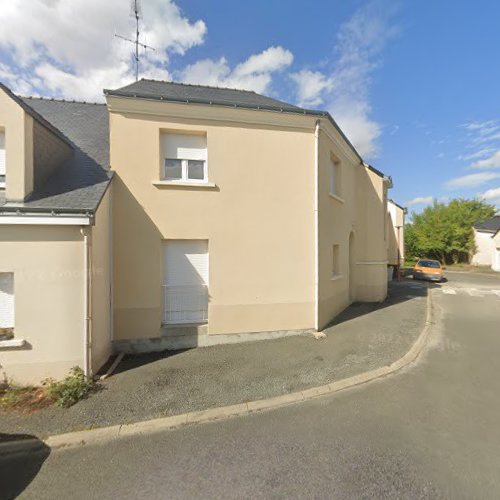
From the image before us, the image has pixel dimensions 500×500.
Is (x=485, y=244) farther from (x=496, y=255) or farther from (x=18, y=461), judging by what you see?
(x=18, y=461)

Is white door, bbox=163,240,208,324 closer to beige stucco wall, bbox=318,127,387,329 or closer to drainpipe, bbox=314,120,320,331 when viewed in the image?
drainpipe, bbox=314,120,320,331

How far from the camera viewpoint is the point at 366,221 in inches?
427

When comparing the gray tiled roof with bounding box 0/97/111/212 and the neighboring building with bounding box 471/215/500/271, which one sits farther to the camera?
the neighboring building with bounding box 471/215/500/271

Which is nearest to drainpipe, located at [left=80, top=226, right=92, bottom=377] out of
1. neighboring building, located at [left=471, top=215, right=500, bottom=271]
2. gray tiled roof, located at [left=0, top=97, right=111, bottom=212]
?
gray tiled roof, located at [left=0, top=97, right=111, bottom=212]

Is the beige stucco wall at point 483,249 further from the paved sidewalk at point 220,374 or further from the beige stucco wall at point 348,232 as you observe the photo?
the paved sidewalk at point 220,374

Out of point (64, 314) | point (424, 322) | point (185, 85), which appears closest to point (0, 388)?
point (64, 314)

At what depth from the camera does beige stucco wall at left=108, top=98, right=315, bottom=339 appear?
5.96 m

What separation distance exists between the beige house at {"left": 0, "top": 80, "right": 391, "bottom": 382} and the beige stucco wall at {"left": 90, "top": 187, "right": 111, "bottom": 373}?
0.04m

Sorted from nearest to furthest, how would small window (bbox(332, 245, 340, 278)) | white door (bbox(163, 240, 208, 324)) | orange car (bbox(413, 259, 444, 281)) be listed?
white door (bbox(163, 240, 208, 324)), small window (bbox(332, 245, 340, 278)), orange car (bbox(413, 259, 444, 281))

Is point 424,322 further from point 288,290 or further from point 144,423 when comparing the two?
point 144,423

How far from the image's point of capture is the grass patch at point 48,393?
3.97 meters

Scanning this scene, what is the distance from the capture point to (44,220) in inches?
173

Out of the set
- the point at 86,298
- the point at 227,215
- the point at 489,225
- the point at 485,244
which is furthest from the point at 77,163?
the point at 489,225

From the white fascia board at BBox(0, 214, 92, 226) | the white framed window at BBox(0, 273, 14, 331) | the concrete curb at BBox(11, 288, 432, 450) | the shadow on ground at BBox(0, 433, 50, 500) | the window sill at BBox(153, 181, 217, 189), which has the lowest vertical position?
the shadow on ground at BBox(0, 433, 50, 500)
